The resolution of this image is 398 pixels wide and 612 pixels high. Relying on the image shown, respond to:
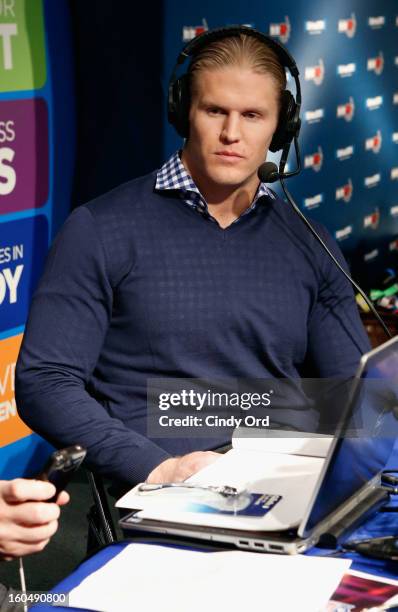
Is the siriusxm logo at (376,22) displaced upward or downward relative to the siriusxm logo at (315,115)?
upward

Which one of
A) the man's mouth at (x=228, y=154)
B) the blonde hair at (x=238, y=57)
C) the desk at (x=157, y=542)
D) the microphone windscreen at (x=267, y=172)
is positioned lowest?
the desk at (x=157, y=542)

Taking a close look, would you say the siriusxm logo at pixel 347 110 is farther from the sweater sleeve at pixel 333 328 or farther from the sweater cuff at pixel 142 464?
the sweater cuff at pixel 142 464

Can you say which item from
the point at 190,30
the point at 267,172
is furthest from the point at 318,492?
the point at 190,30

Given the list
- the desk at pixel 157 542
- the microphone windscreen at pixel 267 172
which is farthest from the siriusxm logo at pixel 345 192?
the desk at pixel 157 542

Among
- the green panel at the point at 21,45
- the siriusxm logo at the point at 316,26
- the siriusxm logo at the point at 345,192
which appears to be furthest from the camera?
the siriusxm logo at the point at 345,192

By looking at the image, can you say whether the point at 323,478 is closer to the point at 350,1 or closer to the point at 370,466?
the point at 370,466

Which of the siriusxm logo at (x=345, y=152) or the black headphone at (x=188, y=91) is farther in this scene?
the siriusxm logo at (x=345, y=152)

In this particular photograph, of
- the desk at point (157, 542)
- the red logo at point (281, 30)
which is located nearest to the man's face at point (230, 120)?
the desk at point (157, 542)

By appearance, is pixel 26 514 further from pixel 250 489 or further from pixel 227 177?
pixel 227 177

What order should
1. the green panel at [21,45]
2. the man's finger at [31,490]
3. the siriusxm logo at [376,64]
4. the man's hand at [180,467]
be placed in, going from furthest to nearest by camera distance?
1. the siriusxm logo at [376,64]
2. the green panel at [21,45]
3. the man's hand at [180,467]
4. the man's finger at [31,490]

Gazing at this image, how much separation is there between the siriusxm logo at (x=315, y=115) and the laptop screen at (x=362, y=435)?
2.90m

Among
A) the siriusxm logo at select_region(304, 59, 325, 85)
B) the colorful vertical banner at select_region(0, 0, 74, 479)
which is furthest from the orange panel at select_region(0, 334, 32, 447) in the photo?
the siriusxm logo at select_region(304, 59, 325, 85)

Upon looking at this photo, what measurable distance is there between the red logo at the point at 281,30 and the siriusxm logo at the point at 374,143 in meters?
1.12

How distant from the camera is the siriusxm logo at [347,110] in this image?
4.48 meters
